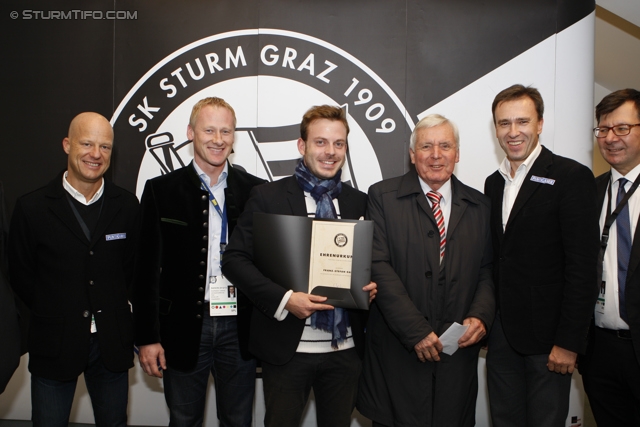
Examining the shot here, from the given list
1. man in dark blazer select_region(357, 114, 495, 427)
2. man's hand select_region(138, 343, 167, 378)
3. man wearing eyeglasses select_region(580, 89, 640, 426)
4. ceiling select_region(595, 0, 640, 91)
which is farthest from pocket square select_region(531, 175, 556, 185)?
ceiling select_region(595, 0, 640, 91)

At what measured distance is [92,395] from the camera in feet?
8.54

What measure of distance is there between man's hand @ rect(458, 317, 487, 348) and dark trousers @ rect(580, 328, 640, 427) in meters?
0.68

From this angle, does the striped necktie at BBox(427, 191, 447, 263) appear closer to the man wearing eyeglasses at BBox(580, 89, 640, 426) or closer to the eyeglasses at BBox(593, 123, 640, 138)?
the man wearing eyeglasses at BBox(580, 89, 640, 426)

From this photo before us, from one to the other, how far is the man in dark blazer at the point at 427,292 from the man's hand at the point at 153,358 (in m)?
1.05

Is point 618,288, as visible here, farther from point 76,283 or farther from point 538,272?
point 76,283

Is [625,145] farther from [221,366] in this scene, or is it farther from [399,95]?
[221,366]

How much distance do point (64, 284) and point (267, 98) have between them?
204cm

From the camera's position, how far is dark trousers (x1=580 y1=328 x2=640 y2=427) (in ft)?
7.77

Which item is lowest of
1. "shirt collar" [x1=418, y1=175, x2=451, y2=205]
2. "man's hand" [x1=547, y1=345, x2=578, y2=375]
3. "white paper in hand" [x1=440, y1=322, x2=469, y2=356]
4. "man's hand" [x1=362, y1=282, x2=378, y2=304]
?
"man's hand" [x1=547, y1=345, x2=578, y2=375]

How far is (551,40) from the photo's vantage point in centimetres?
371

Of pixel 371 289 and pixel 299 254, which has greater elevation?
→ pixel 299 254

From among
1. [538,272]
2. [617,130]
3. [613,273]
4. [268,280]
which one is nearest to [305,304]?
[268,280]

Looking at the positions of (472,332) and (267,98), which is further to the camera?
(267,98)

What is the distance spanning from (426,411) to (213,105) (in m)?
1.89
